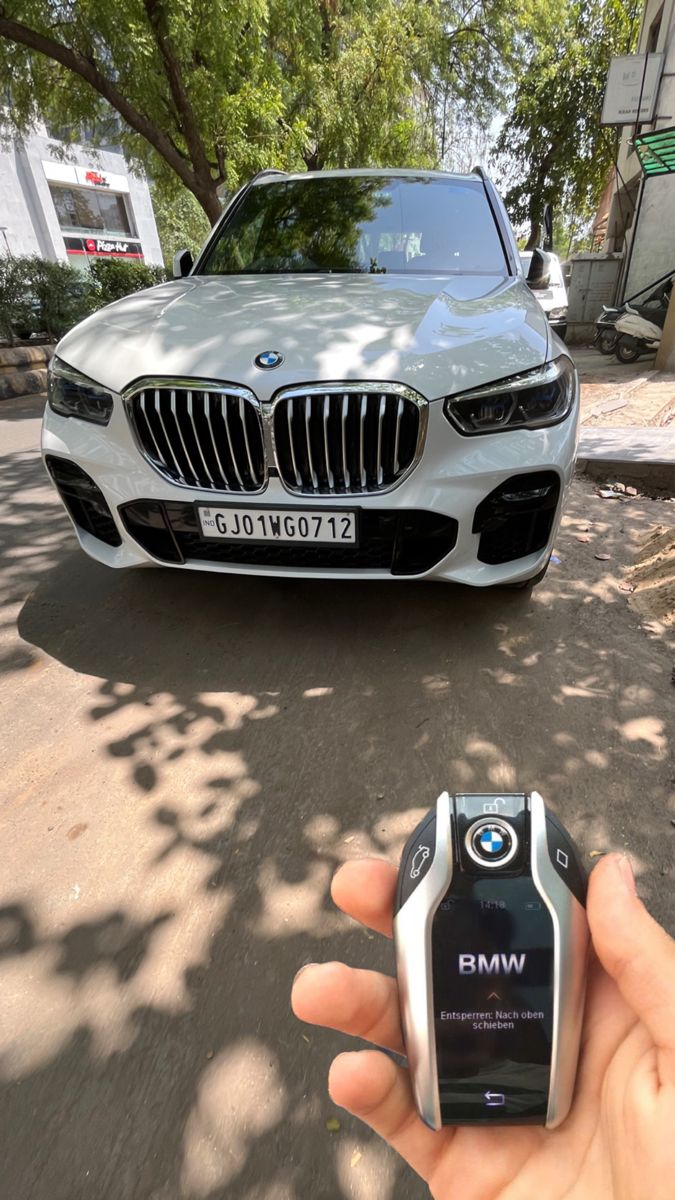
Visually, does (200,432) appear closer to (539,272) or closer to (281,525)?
(281,525)

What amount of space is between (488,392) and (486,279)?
3.78 feet

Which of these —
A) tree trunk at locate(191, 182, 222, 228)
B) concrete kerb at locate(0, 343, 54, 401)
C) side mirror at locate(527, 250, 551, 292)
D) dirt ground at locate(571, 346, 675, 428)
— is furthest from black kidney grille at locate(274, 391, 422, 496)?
tree trunk at locate(191, 182, 222, 228)

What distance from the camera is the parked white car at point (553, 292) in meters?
3.51

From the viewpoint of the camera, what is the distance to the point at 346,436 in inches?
86.5

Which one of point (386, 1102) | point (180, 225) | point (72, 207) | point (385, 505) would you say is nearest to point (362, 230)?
point (385, 505)

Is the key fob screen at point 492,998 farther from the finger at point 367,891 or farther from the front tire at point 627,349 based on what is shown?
the front tire at point 627,349

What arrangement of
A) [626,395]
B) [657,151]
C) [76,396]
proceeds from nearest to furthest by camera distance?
[76,396] → [626,395] → [657,151]

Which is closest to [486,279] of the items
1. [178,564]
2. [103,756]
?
[178,564]

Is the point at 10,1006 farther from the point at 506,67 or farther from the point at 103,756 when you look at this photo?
the point at 506,67

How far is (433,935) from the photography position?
0.78 meters

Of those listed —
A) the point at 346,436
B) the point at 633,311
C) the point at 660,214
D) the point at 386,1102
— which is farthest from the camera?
the point at 660,214

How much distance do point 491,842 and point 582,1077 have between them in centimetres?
32

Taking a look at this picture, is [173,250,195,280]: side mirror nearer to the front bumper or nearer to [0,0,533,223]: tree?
the front bumper

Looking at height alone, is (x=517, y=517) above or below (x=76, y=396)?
below
